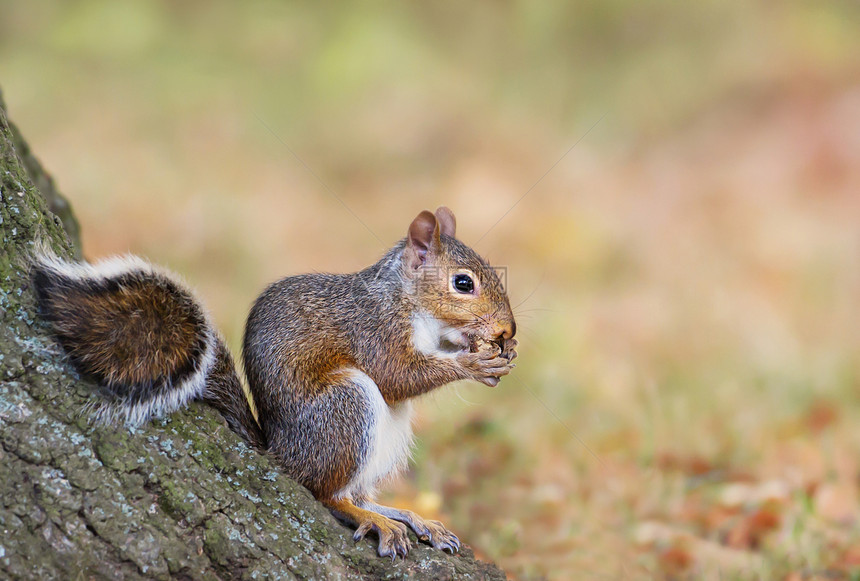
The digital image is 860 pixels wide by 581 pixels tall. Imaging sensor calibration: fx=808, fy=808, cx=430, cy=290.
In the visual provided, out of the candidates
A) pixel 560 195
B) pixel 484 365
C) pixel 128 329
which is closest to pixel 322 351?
pixel 484 365

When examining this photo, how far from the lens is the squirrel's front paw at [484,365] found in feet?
6.72

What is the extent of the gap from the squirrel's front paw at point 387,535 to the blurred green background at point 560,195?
1085 mm

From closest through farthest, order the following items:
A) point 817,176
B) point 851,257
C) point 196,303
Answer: point 196,303 < point 851,257 < point 817,176

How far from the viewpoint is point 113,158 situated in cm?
492

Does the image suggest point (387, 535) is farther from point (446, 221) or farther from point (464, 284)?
point (446, 221)

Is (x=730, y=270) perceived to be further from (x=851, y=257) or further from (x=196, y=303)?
(x=196, y=303)

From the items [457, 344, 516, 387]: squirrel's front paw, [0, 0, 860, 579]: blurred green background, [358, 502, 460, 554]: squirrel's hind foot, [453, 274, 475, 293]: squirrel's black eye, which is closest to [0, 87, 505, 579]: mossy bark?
[358, 502, 460, 554]: squirrel's hind foot

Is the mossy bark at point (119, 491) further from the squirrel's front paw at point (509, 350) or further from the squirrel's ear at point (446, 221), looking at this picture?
the squirrel's ear at point (446, 221)

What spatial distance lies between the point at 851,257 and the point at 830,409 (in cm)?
129

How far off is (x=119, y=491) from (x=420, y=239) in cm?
102

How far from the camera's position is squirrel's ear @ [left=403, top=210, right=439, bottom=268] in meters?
2.16

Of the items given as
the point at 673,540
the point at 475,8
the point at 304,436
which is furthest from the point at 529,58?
the point at 304,436

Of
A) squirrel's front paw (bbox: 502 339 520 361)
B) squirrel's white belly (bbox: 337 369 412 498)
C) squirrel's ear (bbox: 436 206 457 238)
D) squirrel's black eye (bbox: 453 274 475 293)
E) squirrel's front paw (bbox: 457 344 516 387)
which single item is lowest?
squirrel's white belly (bbox: 337 369 412 498)

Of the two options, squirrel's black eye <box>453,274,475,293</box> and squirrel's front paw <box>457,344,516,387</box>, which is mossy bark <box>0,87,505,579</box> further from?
squirrel's black eye <box>453,274,475,293</box>
